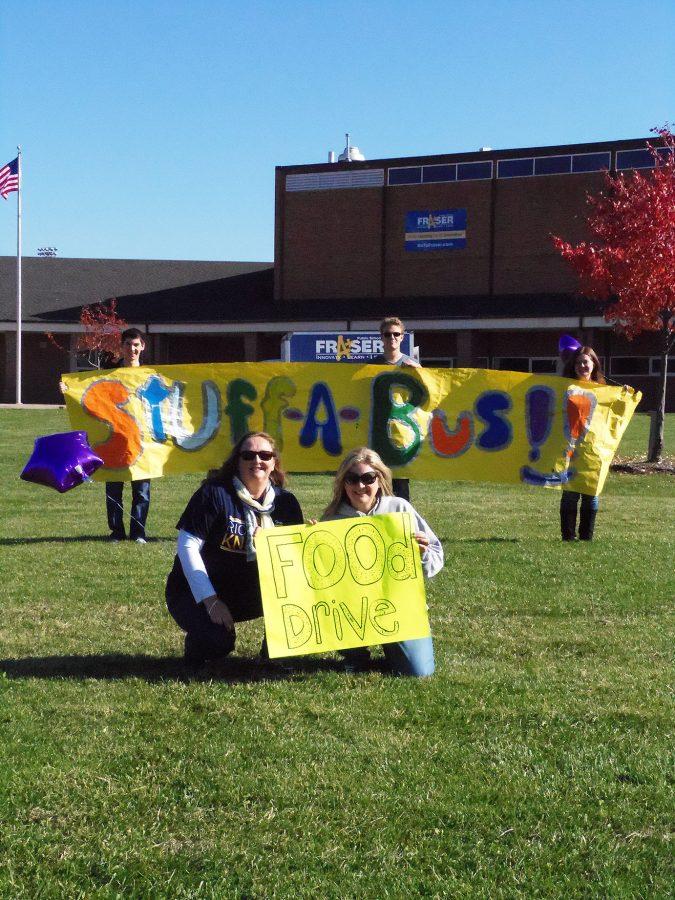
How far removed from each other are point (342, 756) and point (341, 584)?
1056 millimetres

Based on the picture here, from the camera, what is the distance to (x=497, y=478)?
9555 millimetres

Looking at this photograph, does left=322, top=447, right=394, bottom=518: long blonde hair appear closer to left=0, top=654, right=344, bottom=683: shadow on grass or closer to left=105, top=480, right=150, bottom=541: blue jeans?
left=0, top=654, right=344, bottom=683: shadow on grass

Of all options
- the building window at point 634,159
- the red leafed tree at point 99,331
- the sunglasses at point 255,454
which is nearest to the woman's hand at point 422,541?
the sunglasses at point 255,454

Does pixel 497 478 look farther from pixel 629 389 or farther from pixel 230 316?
pixel 230 316

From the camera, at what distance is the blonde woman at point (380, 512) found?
514 centimetres

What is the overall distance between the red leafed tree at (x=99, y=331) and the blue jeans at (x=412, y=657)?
111ft

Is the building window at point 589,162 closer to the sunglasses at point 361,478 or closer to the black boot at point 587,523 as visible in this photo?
the black boot at point 587,523

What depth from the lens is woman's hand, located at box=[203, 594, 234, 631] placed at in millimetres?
4969

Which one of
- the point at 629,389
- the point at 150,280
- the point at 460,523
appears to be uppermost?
the point at 150,280

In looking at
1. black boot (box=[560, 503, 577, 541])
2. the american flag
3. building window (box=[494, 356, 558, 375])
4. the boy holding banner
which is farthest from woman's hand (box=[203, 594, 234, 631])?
building window (box=[494, 356, 558, 375])

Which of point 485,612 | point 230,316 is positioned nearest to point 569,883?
point 485,612

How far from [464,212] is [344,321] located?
646 centimetres

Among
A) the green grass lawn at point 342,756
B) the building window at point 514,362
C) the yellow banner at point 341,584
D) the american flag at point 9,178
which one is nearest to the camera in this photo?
the green grass lawn at point 342,756

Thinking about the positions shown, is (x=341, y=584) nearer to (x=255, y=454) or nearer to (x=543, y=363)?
(x=255, y=454)
